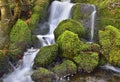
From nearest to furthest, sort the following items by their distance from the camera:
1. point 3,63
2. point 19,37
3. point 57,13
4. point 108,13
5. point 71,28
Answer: point 3,63 → point 19,37 → point 71,28 → point 108,13 → point 57,13

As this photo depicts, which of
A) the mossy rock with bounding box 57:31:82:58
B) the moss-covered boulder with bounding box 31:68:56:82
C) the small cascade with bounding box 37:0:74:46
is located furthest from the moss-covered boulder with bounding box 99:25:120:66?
the small cascade with bounding box 37:0:74:46

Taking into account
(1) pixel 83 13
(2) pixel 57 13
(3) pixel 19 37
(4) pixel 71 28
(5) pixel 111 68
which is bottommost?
(5) pixel 111 68

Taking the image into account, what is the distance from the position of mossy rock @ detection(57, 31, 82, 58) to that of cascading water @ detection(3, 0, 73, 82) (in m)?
1.42

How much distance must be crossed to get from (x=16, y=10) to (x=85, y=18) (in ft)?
12.2

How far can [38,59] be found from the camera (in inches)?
525

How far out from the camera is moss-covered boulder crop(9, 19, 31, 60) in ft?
46.2

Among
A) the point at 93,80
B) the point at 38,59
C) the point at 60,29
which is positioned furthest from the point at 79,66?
the point at 60,29

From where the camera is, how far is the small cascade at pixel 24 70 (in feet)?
41.4

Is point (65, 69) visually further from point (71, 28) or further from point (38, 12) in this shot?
point (38, 12)

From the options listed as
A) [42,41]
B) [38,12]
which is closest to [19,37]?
[42,41]

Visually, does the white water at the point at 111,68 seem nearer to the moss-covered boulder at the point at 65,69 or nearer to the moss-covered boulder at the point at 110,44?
the moss-covered boulder at the point at 110,44

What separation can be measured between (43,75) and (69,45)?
219 centimetres

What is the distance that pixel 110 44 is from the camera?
13891 mm

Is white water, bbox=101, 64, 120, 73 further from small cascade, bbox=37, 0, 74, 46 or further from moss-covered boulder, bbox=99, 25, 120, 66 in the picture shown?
small cascade, bbox=37, 0, 74, 46
